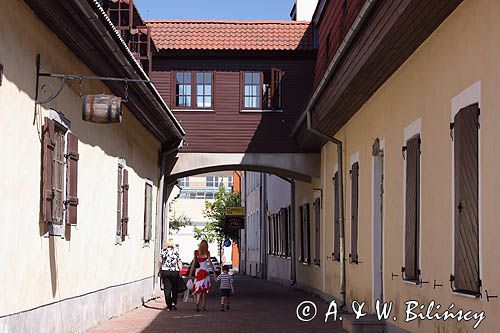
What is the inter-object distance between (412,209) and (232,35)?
14178 mm

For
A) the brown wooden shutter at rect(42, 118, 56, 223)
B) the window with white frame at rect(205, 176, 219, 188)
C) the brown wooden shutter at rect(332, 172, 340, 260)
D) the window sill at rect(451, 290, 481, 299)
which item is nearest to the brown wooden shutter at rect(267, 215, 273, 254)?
the brown wooden shutter at rect(332, 172, 340, 260)

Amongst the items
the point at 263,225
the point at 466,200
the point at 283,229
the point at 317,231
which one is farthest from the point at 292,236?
the point at 466,200

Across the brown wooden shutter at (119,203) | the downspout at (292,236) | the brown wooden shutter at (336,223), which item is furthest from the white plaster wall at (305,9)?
the brown wooden shutter at (119,203)

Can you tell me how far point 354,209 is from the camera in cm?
1822

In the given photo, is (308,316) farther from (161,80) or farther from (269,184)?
(269,184)

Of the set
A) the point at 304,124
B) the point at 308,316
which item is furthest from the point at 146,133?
the point at 308,316

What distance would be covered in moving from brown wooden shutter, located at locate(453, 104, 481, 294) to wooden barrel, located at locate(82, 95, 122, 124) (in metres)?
4.22

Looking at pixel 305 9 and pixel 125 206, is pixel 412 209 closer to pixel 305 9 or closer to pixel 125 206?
pixel 125 206

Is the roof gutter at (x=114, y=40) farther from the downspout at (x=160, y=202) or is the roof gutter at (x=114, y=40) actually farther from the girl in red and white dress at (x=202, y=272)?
the downspout at (x=160, y=202)

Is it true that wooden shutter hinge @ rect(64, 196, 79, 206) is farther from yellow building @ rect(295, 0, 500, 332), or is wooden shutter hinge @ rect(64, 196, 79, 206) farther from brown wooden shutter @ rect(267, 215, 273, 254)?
brown wooden shutter @ rect(267, 215, 273, 254)

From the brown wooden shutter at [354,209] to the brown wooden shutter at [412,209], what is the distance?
16.3 ft

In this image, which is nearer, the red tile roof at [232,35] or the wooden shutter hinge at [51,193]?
the wooden shutter hinge at [51,193]

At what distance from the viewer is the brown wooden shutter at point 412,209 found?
12336mm

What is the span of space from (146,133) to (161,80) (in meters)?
4.37
